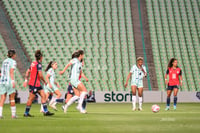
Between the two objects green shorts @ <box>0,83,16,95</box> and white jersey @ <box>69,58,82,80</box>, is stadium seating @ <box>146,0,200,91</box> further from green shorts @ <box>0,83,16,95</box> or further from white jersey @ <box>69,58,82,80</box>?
green shorts @ <box>0,83,16,95</box>

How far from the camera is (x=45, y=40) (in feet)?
119

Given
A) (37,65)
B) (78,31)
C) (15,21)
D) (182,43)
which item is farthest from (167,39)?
(37,65)

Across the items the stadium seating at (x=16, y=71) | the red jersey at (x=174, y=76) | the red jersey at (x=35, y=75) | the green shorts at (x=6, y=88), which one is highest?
the stadium seating at (x=16, y=71)

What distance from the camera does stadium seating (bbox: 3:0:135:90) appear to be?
1358 inches

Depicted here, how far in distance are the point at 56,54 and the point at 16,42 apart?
3066mm

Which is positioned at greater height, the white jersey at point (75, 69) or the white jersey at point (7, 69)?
the white jersey at point (75, 69)

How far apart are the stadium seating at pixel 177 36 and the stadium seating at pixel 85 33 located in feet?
6.80

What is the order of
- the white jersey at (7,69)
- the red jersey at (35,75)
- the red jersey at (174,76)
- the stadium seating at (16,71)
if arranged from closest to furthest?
the white jersey at (7,69), the red jersey at (35,75), the red jersey at (174,76), the stadium seating at (16,71)

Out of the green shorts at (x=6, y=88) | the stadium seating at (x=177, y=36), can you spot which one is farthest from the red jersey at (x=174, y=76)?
the stadium seating at (x=177, y=36)

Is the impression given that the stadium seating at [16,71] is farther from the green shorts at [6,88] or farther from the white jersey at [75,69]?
the green shorts at [6,88]

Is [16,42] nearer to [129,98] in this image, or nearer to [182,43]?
[129,98]

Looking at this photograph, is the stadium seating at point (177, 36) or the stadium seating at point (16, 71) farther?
the stadium seating at point (177, 36)

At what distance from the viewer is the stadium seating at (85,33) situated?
113 ft

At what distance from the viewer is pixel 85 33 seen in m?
37.2
